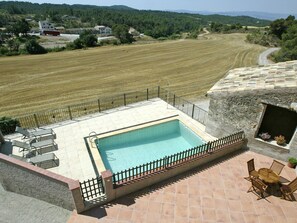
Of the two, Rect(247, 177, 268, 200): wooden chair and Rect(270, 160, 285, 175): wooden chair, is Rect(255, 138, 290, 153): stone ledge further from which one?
Rect(247, 177, 268, 200): wooden chair

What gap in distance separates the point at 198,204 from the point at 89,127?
9.21 m

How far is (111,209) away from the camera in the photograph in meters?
8.83

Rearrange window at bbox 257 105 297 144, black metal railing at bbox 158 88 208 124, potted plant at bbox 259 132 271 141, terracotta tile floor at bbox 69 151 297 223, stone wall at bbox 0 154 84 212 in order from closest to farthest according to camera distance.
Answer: stone wall at bbox 0 154 84 212
terracotta tile floor at bbox 69 151 297 223
potted plant at bbox 259 132 271 141
window at bbox 257 105 297 144
black metal railing at bbox 158 88 208 124

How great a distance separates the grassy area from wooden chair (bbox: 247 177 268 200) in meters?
14.3

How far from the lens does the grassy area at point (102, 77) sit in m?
24.6

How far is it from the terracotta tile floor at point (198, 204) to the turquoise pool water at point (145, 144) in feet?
8.81

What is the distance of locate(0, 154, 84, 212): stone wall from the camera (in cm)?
805

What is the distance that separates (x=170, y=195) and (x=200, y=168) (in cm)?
259

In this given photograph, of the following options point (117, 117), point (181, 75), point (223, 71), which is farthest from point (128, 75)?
point (117, 117)

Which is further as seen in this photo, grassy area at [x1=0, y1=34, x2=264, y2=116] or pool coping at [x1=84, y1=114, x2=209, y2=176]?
grassy area at [x1=0, y1=34, x2=264, y2=116]

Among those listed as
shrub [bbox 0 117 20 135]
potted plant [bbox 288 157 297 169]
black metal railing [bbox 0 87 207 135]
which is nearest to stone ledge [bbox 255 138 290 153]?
potted plant [bbox 288 157 297 169]

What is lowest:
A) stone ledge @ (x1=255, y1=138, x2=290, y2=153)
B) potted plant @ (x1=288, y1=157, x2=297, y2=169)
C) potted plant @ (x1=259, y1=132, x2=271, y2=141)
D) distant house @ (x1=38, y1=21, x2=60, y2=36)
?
distant house @ (x1=38, y1=21, x2=60, y2=36)

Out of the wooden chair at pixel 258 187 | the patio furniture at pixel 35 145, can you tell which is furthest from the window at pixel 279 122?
the patio furniture at pixel 35 145

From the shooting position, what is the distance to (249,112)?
455 inches
